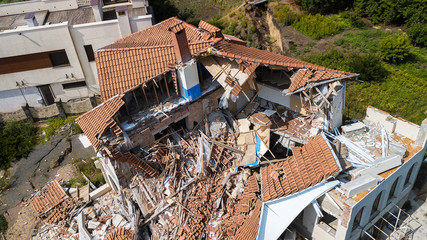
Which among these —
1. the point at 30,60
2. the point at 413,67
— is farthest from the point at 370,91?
the point at 30,60

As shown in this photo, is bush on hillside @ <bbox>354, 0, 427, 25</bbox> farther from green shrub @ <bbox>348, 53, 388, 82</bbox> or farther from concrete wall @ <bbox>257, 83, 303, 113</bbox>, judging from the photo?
concrete wall @ <bbox>257, 83, 303, 113</bbox>

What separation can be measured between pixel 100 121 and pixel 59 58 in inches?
472

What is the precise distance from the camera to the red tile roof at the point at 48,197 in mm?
17641

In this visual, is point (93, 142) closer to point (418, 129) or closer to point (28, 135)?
point (28, 135)

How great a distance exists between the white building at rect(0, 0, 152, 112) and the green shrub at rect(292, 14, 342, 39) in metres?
18.7

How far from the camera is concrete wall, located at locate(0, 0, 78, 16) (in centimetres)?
2627

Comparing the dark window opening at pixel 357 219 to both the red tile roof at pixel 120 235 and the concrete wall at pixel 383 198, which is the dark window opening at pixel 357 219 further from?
the red tile roof at pixel 120 235

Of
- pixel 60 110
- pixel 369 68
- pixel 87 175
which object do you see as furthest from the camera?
pixel 369 68

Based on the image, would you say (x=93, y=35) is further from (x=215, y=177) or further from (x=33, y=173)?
(x=215, y=177)

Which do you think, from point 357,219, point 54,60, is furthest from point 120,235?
point 54,60

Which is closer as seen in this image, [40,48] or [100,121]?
[100,121]

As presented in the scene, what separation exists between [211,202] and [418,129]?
39.5ft

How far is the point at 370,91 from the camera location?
25.4 m

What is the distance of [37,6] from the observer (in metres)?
26.3
